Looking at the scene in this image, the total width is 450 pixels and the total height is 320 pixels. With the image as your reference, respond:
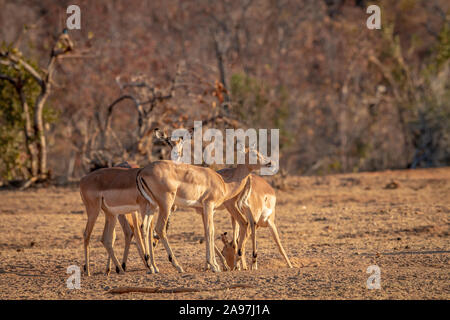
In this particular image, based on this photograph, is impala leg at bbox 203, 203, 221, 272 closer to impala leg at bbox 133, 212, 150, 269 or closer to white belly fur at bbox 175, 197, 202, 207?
white belly fur at bbox 175, 197, 202, 207

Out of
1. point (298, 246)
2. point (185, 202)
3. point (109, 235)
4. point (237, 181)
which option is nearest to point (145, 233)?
point (185, 202)

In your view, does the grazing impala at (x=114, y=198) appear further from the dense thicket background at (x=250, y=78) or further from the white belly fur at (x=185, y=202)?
the dense thicket background at (x=250, y=78)

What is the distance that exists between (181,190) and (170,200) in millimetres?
179

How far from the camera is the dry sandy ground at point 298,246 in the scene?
20.7ft

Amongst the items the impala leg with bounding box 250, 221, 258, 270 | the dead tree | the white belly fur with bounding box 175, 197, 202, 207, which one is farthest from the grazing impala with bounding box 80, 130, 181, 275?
the dead tree

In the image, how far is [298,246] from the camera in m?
9.37

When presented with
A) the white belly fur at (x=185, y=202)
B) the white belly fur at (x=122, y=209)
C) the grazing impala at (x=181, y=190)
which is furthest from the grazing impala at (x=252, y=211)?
the white belly fur at (x=122, y=209)

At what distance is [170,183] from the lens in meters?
7.46

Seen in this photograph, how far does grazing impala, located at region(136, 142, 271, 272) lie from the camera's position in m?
7.44
